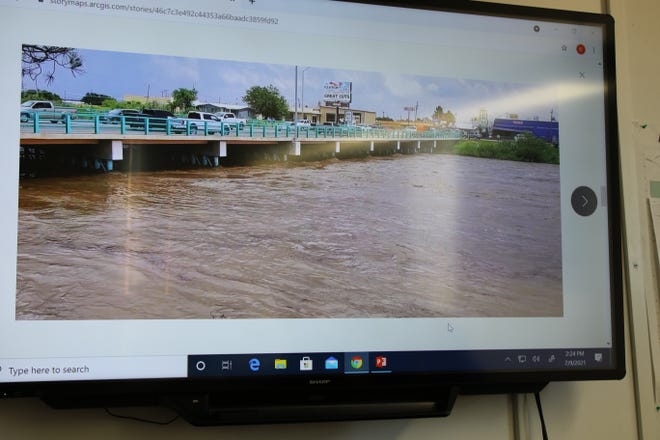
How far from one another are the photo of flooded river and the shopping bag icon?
8cm

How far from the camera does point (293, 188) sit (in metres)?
0.98

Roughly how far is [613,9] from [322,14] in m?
0.77

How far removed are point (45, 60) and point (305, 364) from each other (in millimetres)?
723

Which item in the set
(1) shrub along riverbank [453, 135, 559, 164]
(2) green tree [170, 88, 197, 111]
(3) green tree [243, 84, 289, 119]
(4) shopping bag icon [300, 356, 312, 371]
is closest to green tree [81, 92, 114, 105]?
(2) green tree [170, 88, 197, 111]

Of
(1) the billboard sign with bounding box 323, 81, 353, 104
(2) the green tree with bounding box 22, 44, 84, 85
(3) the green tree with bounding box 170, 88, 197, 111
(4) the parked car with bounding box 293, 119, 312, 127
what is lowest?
(4) the parked car with bounding box 293, 119, 312, 127

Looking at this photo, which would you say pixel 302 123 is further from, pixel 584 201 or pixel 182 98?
pixel 584 201

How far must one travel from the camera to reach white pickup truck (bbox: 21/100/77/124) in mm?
867

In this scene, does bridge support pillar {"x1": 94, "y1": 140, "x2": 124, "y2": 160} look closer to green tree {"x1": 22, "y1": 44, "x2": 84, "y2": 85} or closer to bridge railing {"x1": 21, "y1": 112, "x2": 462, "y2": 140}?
bridge railing {"x1": 21, "y1": 112, "x2": 462, "y2": 140}

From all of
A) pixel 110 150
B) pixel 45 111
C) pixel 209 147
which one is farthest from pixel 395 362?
pixel 45 111

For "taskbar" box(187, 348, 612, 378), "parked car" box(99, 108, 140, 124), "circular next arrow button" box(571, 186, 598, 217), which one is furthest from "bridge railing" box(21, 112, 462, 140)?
"taskbar" box(187, 348, 612, 378)

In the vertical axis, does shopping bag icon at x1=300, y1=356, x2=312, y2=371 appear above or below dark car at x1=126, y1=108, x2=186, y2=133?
below

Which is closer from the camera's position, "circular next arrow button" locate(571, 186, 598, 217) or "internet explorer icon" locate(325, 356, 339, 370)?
"internet explorer icon" locate(325, 356, 339, 370)

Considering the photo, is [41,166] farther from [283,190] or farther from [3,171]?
[283,190]

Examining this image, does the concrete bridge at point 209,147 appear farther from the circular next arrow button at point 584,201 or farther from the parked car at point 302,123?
the circular next arrow button at point 584,201
